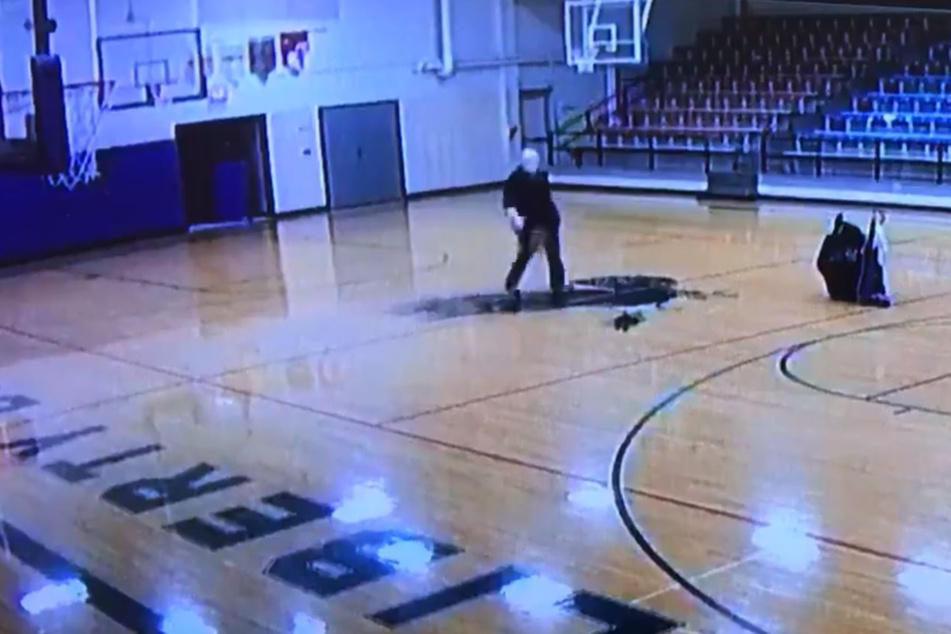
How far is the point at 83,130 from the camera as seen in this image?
64.2 ft

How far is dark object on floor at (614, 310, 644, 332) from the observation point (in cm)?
1232

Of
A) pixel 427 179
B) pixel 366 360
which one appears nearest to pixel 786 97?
pixel 427 179

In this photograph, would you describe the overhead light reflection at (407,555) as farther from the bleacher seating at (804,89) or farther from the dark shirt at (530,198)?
the bleacher seating at (804,89)

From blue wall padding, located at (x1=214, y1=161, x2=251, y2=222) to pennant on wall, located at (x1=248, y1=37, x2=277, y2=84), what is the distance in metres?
1.34

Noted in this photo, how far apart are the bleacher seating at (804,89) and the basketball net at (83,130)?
8724 millimetres

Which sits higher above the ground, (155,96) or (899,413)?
(155,96)

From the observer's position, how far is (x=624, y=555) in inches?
270

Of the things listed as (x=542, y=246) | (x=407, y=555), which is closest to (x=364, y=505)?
(x=407, y=555)

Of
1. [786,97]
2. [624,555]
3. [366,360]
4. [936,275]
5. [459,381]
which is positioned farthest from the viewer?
[786,97]

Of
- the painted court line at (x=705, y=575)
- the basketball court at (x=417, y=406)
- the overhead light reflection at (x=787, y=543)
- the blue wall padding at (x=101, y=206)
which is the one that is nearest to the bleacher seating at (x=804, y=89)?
the basketball court at (x=417, y=406)

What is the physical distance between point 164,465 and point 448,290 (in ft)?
19.3

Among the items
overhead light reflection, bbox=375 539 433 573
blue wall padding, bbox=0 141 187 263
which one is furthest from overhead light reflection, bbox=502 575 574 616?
blue wall padding, bbox=0 141 187 263

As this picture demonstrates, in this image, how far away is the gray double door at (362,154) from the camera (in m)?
22.7

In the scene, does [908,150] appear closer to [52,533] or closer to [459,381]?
[459,381]
